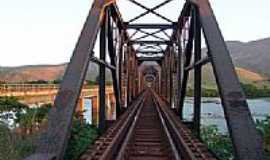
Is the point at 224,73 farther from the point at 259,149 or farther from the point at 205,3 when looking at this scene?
the point at 205,3

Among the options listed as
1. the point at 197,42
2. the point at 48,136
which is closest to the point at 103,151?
the point at 48,136

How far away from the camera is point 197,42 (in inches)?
391

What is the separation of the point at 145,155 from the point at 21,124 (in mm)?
11190

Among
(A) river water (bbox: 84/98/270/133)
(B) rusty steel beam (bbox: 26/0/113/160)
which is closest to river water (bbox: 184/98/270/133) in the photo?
(A) river water (bbox: 84/98/270/133)

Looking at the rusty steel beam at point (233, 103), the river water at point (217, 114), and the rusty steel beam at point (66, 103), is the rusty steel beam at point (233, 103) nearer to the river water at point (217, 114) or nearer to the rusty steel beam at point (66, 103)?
the rusty steel beam at point (66, 103)

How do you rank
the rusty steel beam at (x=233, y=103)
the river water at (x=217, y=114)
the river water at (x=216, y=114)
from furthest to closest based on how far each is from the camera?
the river water at (x=217, y=114), the river water at (x=216, y=114), the rusty steel beam at (x=233, y=103)

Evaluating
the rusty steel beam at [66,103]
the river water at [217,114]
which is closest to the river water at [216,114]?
the river water at [217,114]

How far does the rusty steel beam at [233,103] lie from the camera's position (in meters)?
4.95

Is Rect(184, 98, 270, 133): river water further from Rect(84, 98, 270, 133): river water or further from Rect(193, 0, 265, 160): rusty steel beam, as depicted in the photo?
Rect(193, 0, 265, 160): rusty steel beam

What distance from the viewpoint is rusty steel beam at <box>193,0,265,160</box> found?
495 cm

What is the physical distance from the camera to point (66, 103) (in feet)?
18.9

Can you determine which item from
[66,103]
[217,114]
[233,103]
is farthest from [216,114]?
[66,103]

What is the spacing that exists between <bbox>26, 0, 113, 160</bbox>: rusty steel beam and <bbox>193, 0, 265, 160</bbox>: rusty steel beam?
1.95 m

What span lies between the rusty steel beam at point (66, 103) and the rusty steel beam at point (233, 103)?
195cm
